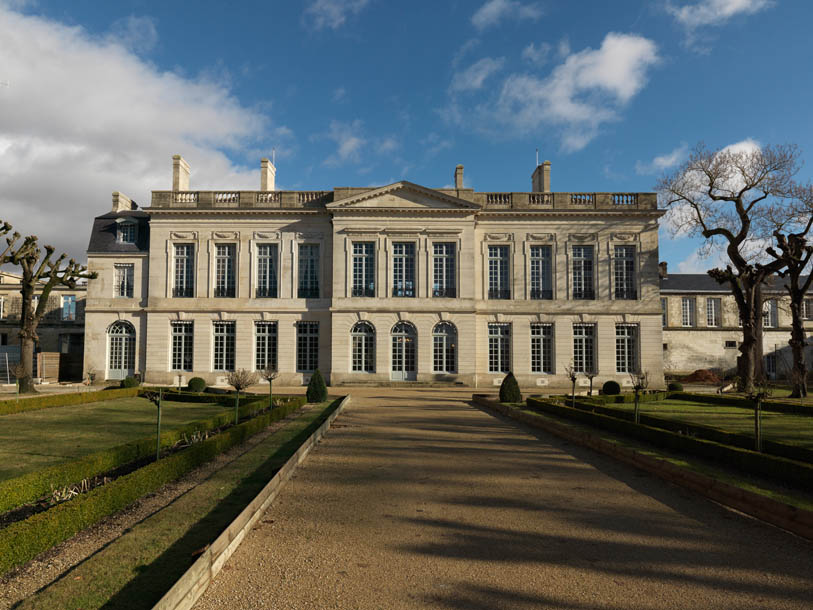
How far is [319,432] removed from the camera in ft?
34.2

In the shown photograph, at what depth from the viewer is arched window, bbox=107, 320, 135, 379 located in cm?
2841

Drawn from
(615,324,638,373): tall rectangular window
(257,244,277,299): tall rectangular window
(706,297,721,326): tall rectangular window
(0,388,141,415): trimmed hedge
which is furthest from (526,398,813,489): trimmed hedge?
(706,297,721,326): tall rectangular window

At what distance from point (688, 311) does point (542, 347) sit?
16871 millimetres

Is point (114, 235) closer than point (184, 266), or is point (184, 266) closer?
point (184, 266)

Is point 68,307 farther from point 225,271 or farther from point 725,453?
point 725,453

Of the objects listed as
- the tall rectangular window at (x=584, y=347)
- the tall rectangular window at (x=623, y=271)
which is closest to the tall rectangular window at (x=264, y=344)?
the tall rectangular window at (x=584, y=347)

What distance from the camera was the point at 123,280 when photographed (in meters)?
29.0

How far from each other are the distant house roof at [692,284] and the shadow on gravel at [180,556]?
126 feet

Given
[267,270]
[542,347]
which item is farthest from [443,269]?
[267,270]

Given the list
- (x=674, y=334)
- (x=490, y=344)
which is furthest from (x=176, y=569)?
(x=674, y=334)

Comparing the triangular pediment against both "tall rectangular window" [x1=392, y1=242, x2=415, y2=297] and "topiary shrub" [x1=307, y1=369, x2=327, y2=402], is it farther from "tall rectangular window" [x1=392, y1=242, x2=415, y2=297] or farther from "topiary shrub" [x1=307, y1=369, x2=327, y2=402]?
"topiary shrub" [x1=307, y1=369, x2=327, y2=402]

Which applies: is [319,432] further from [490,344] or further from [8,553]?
[490,344]

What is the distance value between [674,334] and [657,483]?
3434 centimetres

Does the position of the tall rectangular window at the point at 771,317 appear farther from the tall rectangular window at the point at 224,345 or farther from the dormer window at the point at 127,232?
the dormer window at the point at 127,232
